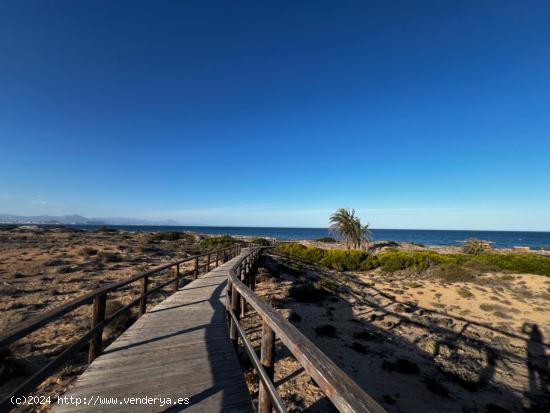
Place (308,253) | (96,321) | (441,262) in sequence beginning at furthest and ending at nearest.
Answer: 1. (308,253)
2. (441,262)
3. (96,321)

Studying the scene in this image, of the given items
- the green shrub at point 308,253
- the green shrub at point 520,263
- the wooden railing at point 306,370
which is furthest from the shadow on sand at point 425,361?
the green shrub at point 308,253

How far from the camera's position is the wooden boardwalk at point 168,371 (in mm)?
3266

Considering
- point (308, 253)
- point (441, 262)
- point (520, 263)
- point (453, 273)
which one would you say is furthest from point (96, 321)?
point (308, 253)

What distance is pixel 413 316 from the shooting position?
13422 mm

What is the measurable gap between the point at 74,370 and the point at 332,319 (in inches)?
364

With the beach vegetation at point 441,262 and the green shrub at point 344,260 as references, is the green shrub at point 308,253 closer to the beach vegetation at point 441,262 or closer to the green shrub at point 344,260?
the beach vegetation at point 441,262

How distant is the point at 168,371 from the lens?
4.03 m

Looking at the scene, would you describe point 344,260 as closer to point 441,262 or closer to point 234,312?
point 441,262

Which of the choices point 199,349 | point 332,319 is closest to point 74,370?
point 199,349

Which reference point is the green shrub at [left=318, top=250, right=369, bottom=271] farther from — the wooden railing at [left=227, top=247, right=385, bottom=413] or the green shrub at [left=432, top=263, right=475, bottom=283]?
the wooden railing at [left=227, top=247, right=385, bottom=413]

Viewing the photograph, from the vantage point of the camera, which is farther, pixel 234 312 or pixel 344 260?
pixel 344 260

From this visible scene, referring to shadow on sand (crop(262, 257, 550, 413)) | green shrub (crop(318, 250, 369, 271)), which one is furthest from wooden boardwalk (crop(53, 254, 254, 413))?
green shrub (crop(318, 250, 369, 271))

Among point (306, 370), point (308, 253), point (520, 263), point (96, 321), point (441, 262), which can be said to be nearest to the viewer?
point (306, 370)

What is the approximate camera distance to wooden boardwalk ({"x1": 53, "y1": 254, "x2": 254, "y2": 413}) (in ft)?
10.7
